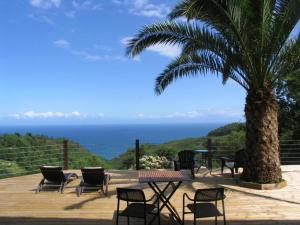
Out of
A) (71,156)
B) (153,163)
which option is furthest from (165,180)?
(71,156)

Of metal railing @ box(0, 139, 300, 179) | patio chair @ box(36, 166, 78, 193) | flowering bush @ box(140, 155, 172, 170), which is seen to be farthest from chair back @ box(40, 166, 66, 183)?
flowering bush @ box(140, 155, 172, 170)

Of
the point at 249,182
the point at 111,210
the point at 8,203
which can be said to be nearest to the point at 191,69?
the point at 249,182

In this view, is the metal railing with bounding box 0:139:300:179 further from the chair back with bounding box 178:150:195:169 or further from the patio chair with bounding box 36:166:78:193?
the patio chair with bounding box 36:166:78:193

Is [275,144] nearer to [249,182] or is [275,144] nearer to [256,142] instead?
[256,142]

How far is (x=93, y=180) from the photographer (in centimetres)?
1000

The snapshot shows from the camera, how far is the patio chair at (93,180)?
9.83m

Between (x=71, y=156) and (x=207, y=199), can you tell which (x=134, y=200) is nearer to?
(x=207, y=199)

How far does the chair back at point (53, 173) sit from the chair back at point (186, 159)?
3.54m

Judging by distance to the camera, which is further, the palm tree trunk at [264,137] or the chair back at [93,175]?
the palm tree trunk at [264,137]

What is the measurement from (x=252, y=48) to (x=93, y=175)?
194 inches

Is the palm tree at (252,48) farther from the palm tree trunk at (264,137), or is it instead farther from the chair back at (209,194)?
the chair back at (209,194)

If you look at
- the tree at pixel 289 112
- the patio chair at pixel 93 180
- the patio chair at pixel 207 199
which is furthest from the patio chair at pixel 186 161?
the tree at pixel 289 112

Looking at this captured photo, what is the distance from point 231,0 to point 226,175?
17.5ft

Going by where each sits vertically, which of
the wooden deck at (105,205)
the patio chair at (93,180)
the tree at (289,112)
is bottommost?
the wooden deck at (105,205)
